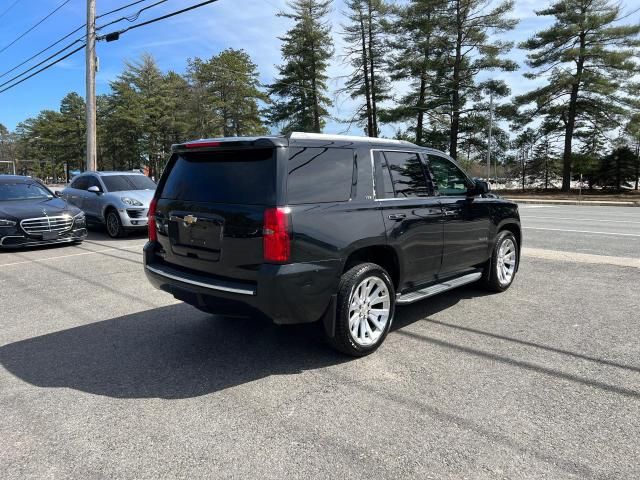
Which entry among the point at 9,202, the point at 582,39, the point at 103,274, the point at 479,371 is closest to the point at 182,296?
the point at 479,371

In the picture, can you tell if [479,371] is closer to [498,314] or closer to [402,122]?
[498,314]

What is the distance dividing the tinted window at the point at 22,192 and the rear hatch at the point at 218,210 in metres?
8.15

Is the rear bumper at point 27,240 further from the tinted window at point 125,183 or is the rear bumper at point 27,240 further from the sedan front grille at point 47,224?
the tinted window at point 125,183

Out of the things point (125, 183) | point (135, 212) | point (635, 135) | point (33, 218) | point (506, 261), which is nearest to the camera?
point (506, 261)

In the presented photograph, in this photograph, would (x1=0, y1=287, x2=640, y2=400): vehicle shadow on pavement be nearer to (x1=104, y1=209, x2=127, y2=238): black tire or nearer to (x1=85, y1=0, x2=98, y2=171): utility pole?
(x1=104, y1=209, x2=127, y2=238): black tire

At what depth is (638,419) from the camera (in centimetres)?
310

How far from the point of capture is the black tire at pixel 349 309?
393 centimetres

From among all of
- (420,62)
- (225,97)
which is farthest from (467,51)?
(225,97)

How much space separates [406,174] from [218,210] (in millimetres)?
1961

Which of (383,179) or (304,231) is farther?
(383,179)

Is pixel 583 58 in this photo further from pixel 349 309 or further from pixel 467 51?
pixel 349 309

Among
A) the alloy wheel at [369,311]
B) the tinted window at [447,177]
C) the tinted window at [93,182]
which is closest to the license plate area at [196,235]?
the alloy wheel at [369,311]

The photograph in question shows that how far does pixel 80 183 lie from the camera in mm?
13578

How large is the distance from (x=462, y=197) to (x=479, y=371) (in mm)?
2305
